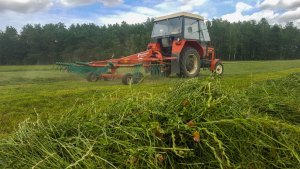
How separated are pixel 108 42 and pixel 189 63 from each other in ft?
154

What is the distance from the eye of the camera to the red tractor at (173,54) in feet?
43.3

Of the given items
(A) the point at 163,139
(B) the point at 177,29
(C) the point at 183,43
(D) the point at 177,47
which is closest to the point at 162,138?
(A) the point at 163,139

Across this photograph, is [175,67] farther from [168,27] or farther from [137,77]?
[168,27]

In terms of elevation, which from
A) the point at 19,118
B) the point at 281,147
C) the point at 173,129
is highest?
the point at 173,129

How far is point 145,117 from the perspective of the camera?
2510 mm

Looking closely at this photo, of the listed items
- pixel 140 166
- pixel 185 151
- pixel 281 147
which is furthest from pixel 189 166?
pixel 281 147

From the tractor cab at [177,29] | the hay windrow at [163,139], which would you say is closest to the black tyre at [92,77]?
the tractor cab at [177,29]

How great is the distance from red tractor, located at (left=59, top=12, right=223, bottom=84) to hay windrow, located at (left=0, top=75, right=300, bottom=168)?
9.36m

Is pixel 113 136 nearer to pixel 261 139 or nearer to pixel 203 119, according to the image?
pixel 203 119

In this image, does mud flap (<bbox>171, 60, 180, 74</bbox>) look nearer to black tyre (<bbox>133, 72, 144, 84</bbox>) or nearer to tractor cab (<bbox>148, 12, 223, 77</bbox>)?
tractor cab (<bbox>148, 12, 223, 77</bbox>)

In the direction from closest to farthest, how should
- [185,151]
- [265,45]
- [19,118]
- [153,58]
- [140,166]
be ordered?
[140,166] → [185,151] → [19,118] → [153,58] → [265,45]

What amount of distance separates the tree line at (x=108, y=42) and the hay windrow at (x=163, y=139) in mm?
46113

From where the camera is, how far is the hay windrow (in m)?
2.19

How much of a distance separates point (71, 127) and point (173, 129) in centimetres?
70
